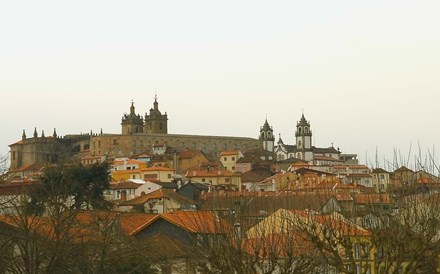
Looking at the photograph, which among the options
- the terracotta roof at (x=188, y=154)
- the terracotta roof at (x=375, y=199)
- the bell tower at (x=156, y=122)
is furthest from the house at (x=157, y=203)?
the bell tower at (x=156, y=122)

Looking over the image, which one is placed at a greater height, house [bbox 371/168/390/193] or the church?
the church

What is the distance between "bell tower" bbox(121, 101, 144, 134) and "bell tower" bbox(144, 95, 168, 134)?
1.07m

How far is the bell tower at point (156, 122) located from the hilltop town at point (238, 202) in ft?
0.50

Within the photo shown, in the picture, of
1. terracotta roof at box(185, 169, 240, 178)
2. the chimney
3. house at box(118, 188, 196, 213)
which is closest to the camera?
house at box(118, 188, 196, 213)

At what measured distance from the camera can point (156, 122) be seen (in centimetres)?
15725

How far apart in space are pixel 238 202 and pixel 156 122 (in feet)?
432

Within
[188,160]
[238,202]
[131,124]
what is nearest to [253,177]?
[188,160]

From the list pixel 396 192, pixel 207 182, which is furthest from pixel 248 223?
pixel 207 182

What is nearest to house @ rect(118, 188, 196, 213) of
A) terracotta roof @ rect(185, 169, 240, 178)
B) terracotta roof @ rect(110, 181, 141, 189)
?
terracotta roof @ rect(110, 181, 141, 189)

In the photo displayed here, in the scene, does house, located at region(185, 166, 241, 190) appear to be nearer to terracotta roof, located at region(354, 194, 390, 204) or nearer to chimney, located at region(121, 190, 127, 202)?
chimney, located at region(121, 190, 127, 202)

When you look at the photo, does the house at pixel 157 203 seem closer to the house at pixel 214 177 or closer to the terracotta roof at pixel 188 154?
the house at pixel 214 177

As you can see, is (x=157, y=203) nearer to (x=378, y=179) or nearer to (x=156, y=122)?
(x=378, y=179)

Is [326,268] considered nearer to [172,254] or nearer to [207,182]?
[172,254]

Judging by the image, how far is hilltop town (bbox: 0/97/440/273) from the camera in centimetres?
2025
